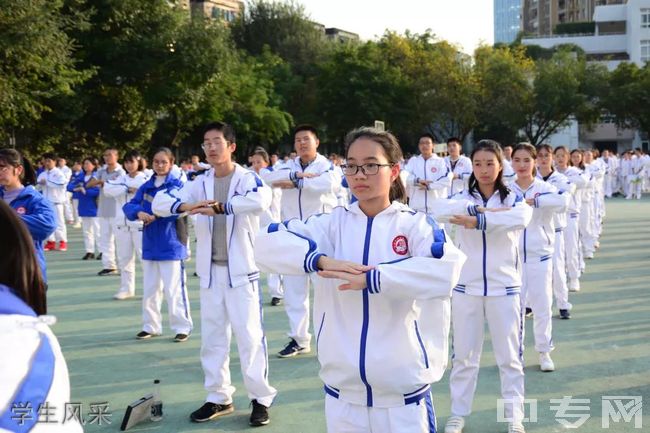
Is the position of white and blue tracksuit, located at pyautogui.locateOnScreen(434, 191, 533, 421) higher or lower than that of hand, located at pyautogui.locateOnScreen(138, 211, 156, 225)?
lower

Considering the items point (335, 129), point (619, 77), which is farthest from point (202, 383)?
point (619, 77)

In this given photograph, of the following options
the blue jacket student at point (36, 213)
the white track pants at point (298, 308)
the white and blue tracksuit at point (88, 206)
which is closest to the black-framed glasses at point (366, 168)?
the blue jacket student at point (36, 213)

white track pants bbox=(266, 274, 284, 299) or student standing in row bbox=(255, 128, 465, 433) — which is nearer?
student standing in row bbox=(255, 128, 465, 433)

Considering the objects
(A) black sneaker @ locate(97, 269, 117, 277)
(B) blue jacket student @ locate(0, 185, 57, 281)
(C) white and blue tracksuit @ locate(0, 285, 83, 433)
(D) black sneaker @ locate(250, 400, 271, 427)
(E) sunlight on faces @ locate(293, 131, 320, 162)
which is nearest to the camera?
(C) white and blue tracksuit @ locate(0, 285, 83, 433)

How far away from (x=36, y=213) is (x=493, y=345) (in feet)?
11.6

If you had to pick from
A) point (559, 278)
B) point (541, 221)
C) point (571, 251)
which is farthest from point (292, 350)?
point (571, 251)

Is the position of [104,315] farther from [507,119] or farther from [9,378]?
[507,119]

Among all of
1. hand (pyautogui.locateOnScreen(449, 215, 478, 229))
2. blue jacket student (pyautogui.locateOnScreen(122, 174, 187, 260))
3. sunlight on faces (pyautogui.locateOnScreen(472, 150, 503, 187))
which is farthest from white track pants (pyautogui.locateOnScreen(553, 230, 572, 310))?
blue jacket student (pyautogui.locateOnScreen(122, 174, 187, 260))

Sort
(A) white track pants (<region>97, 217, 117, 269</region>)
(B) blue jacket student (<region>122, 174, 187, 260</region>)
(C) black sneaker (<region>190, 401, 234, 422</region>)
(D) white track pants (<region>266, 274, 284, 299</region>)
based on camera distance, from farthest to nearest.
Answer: (A) white track pants (<region>97, 217, 117, 269</region>), (D) white track pants (<region>266, 274, 284, 299</region>), (B) blue jacket student (<region>122, 174, 187, 260</region>), (C) black sneaker (<region>190, 401, 234, 422</region>)

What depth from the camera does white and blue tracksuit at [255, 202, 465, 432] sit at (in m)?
2.96

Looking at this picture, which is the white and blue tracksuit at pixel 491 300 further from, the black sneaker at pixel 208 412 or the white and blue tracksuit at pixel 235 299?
the black sneaker at pixel 208 412

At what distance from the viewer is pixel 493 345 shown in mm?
4926

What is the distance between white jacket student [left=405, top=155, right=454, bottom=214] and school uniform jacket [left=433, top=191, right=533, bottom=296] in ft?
23.1

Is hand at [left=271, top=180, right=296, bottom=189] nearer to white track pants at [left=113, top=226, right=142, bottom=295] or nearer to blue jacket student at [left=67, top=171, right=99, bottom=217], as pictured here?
white track pants at [left=113, top=226, right=142, bottom=295]
